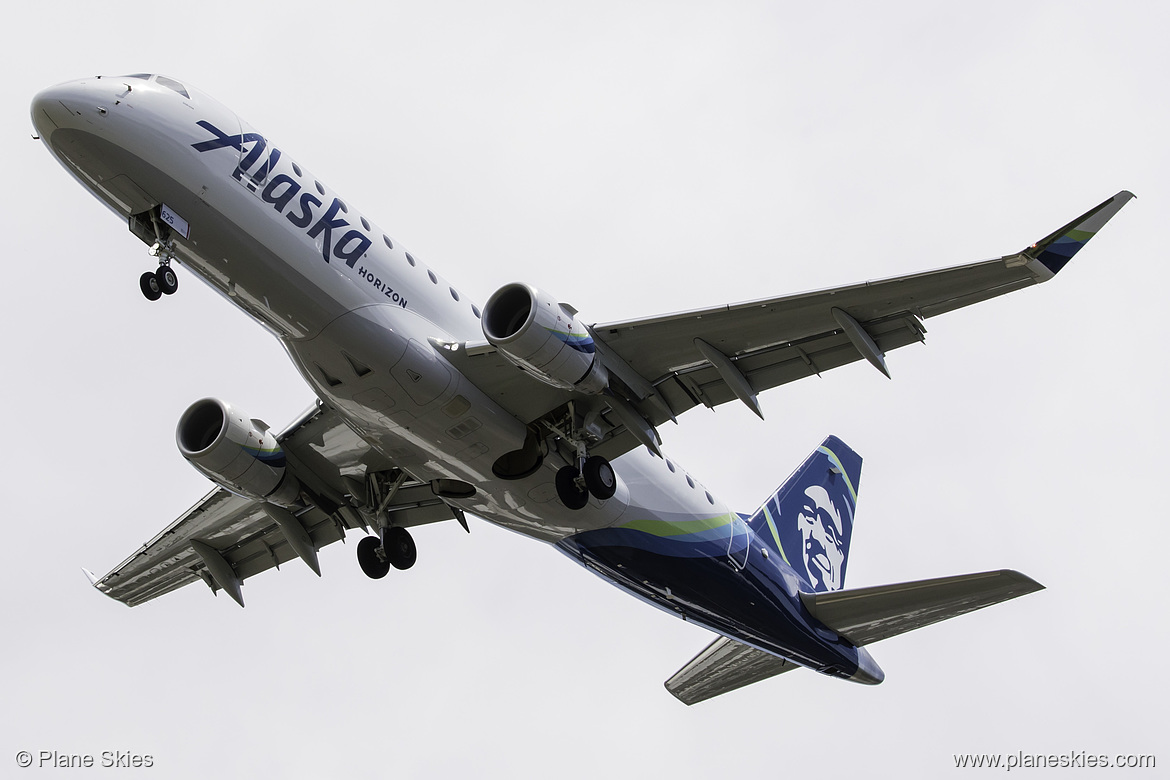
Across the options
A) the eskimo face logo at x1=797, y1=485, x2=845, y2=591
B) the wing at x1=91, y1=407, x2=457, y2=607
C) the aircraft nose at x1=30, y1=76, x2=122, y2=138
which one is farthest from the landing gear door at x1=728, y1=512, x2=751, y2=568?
the aircraft nose at x1=30, y1=76, x2=122, y2=138

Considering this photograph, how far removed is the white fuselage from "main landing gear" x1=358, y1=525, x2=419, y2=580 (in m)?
3.37

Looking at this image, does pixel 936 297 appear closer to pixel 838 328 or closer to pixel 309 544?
pixel 838 328

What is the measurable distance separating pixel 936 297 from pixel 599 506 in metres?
7.26

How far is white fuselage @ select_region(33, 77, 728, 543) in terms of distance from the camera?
56.5 feet

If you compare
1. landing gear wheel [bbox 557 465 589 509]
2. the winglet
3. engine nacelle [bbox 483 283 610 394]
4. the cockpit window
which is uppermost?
the cockpit window

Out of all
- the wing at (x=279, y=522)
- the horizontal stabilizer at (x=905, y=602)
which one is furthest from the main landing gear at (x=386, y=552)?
the horizontal stabilizer at (x=905, y=602)

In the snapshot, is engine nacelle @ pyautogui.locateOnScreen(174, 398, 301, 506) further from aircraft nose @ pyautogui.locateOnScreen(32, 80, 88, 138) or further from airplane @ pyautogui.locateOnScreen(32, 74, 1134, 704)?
aircraft nose @ pyautogui.locateOnScreen(32, 80, 88, 138)

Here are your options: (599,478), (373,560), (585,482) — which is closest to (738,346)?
(599,478)

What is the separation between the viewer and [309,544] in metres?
25.1

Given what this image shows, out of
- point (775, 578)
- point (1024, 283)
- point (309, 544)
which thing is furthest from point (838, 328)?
point (309, 544)

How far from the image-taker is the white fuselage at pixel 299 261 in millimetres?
17219

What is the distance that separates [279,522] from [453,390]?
7010 mm

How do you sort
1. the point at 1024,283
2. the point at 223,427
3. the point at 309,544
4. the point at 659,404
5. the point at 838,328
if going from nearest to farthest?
the point at 1024,283 < the point at 838,328 < the point at 659,404 < the point at 223,427 < the point at 309,544

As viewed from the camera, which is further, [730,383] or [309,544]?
[309,544]
